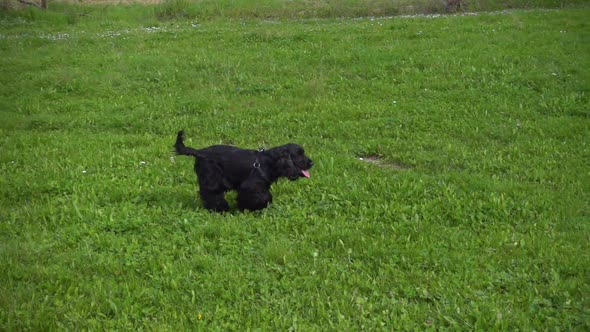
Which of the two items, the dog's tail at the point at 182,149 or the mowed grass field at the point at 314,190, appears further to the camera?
the dog's tail at the point at 182,149

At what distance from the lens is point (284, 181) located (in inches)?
307

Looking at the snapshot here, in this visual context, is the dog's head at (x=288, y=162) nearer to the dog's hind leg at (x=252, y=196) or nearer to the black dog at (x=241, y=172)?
the black dog at (x=241, y=172)

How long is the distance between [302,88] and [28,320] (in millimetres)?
8536

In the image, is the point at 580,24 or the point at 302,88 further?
the point at 580,24

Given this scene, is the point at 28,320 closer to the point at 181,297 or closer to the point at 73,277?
the point at 73,277

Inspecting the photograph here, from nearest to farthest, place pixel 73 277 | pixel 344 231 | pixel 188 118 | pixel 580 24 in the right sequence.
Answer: pixel 73 277, pixel 344 231, pixel 188 118, pixel 580 24

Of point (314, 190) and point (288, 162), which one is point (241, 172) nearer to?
point (288, 162)

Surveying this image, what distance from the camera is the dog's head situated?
23.1ft

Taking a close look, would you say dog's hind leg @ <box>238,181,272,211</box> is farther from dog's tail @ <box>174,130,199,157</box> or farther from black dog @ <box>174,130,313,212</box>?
dog's tail @ <box>174,130,199,157</box>

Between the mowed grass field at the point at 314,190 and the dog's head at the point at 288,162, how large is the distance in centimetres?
40

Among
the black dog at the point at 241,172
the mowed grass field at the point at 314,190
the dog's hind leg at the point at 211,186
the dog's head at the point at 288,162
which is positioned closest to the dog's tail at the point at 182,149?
the black dog at the point at 241,172

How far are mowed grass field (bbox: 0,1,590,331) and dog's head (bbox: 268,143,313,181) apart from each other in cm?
40

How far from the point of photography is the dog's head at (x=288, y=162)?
7.03 m

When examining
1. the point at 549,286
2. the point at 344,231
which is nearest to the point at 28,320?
the point at 344,231
